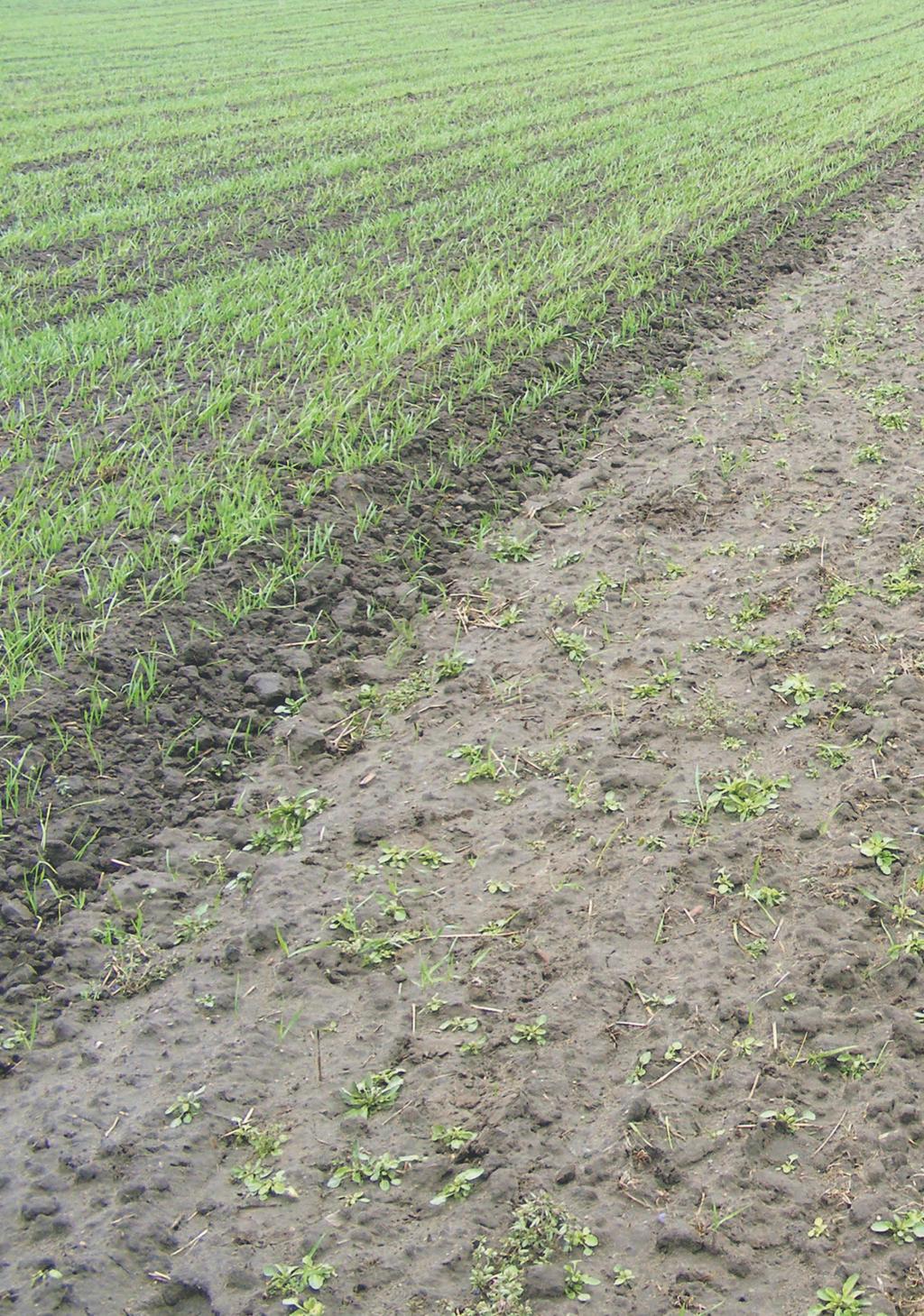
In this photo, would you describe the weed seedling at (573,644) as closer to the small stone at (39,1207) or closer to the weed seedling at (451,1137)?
the weed seedling at (451,1137)

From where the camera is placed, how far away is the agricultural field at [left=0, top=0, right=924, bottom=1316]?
7.98 ft

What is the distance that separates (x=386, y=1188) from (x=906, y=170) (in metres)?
11.7

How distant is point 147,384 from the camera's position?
641cm

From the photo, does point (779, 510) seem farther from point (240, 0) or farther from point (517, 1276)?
point (240, 0)

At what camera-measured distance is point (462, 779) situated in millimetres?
3705

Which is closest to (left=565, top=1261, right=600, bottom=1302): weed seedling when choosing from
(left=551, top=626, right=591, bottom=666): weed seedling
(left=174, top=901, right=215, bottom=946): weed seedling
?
(left=174, top=901, right=215, bottom=946): weed seedling

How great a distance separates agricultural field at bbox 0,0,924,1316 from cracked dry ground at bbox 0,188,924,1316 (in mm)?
12

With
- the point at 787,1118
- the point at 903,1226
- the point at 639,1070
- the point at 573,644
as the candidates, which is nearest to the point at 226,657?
the point at 573,644

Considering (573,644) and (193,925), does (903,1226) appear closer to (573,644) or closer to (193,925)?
(193,925)

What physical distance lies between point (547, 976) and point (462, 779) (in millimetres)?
865

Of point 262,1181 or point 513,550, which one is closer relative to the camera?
point 262,1181

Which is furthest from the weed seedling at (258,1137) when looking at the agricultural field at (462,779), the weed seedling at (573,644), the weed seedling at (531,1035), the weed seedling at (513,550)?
the weed seedling at (513,550)

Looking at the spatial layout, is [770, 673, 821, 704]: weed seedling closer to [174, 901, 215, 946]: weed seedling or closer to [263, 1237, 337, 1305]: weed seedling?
[174, 901, 215, 946]: weed seedling

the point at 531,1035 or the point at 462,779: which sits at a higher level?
the point at 462,779
